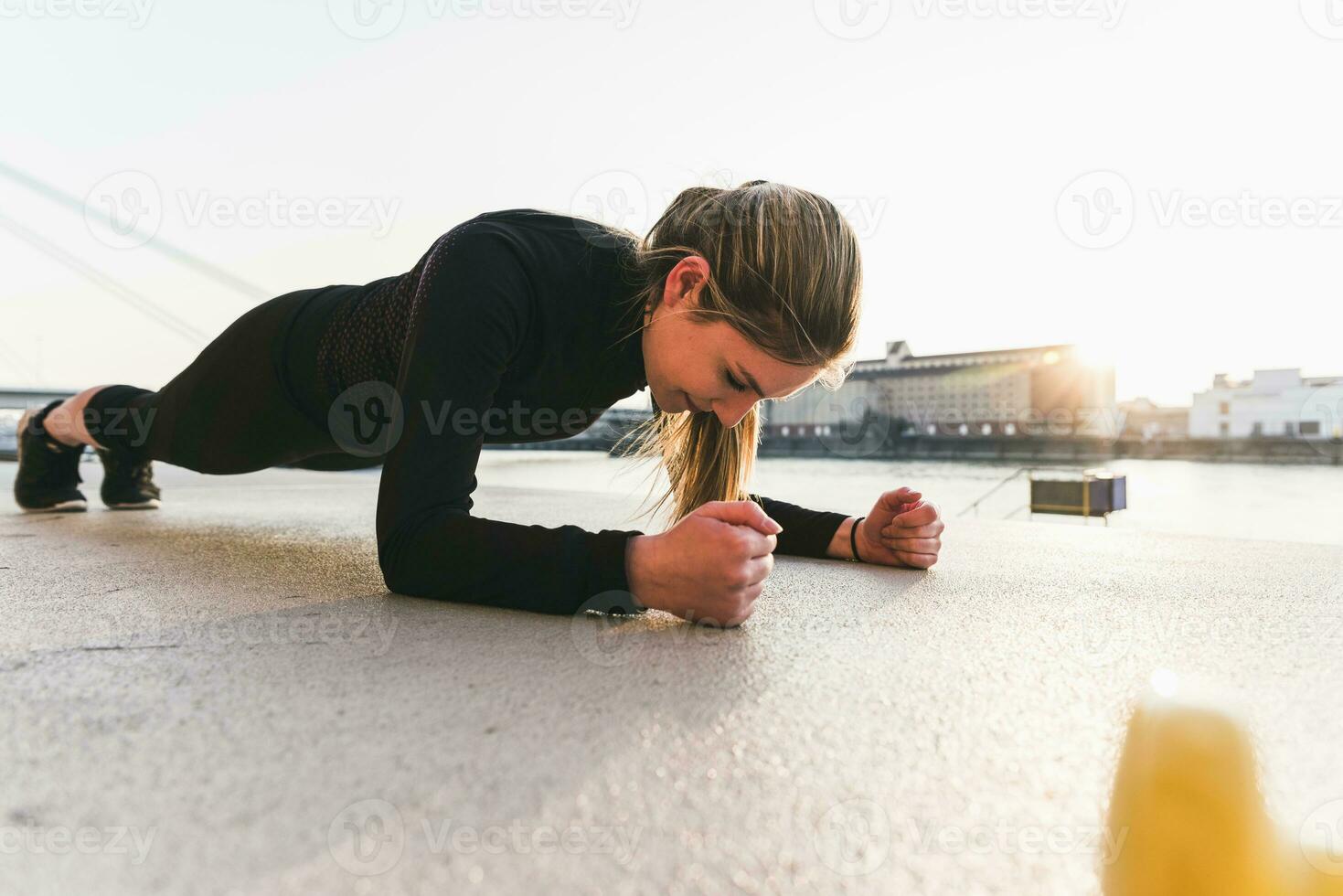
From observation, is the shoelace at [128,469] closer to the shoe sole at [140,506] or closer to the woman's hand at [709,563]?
the shoe sole at [140,506]

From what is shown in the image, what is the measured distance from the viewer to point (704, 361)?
2.65ft

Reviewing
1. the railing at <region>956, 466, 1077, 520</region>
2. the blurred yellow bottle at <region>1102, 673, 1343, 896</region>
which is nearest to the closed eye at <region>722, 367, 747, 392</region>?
the blurred yellow bottle at <region>1102, 673, 1343, 896</region>

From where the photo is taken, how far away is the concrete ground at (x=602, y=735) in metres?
0.29

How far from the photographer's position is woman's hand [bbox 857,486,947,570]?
3.17 ft

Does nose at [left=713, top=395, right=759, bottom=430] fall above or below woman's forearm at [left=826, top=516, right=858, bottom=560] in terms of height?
above

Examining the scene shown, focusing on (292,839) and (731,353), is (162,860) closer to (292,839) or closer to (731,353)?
(292,839)

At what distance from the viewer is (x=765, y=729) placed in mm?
424

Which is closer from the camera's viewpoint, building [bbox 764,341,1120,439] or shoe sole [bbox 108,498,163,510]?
shoe sole [bbox 108,498,163,510]

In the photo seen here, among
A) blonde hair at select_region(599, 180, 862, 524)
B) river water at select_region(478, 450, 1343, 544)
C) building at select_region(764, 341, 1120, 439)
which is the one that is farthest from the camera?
building at select_region(764, 341, 1120, 439)

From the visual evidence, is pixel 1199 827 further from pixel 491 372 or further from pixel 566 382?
pixel 566 382

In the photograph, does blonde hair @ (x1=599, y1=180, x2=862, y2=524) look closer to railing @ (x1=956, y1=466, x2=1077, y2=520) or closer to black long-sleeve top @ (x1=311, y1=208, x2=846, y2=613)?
black long-sleeve top @ (x1=311, y1=208, x2=846, y2=613)

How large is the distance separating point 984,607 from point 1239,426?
82.3 feet

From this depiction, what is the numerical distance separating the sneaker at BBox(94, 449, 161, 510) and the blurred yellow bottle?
195 cm

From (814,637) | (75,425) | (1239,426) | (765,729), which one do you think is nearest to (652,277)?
(814,637)
